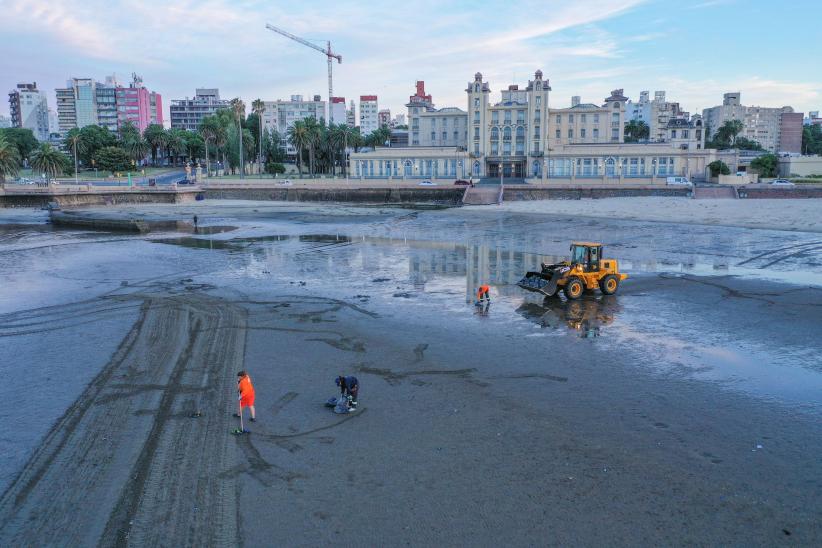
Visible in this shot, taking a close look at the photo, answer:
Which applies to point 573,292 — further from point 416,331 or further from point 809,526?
point 809,526

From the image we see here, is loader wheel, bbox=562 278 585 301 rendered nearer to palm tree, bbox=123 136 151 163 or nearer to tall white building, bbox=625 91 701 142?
palm tree, bbox=123 136 151 163

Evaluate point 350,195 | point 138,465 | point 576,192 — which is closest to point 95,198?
point 350,195

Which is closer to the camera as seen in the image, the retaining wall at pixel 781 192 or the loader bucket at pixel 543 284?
the loader bucket at pixel 543 284

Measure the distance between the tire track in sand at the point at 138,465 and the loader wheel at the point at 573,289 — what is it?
13.3 m

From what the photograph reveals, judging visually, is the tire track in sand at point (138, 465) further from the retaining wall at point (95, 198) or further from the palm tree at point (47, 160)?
the palm tree at point (47, 160)

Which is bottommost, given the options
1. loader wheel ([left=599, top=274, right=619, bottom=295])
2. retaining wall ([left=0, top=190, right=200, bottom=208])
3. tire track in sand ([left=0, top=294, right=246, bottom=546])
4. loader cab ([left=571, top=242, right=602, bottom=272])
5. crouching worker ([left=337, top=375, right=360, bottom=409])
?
tire track in sand ([left=0, top=294, right=246, bottom=546])

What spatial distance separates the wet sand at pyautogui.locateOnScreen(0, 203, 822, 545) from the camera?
369 inches

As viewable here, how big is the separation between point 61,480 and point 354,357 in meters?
8.31

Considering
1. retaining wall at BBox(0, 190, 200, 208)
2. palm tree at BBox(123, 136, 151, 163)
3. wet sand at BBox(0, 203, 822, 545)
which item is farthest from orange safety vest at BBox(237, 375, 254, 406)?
palm tree at BBox(123, 136, 151, 163)

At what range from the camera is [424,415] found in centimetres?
1330

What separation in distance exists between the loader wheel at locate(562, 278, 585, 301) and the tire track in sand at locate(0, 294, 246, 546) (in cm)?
1331

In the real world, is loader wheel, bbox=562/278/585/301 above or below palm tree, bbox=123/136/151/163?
below

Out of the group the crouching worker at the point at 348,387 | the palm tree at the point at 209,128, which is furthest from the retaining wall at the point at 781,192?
the palm tree at the point at 209,128

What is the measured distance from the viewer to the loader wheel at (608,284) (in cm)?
2533
